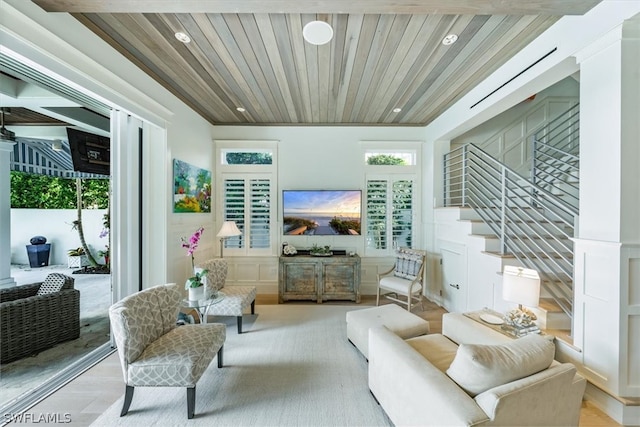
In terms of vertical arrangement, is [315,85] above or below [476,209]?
above

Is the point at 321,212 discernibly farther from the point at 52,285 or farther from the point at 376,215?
the point at 52,285

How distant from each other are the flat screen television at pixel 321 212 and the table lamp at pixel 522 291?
245 centimetres

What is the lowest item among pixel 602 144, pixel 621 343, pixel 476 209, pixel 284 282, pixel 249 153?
pixel 284 282

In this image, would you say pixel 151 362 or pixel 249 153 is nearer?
pixel 151 362

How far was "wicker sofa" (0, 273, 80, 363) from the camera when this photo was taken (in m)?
2.12

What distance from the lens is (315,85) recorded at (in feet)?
9.57

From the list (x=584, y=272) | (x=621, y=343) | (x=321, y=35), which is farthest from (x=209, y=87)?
(x=621, y=343)

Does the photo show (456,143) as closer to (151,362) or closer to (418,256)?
(418,256)

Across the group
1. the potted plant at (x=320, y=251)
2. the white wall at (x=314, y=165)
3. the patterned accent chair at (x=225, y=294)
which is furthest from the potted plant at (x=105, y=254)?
the potted plant at (x=320, y=251)

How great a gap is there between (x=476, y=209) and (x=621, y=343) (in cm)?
195

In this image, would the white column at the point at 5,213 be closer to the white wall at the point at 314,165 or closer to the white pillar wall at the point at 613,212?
the white wall at the point at 314,165

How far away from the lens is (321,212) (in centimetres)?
429

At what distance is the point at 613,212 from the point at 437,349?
61.8 inches

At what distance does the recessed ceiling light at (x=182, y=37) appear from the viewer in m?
2.01
